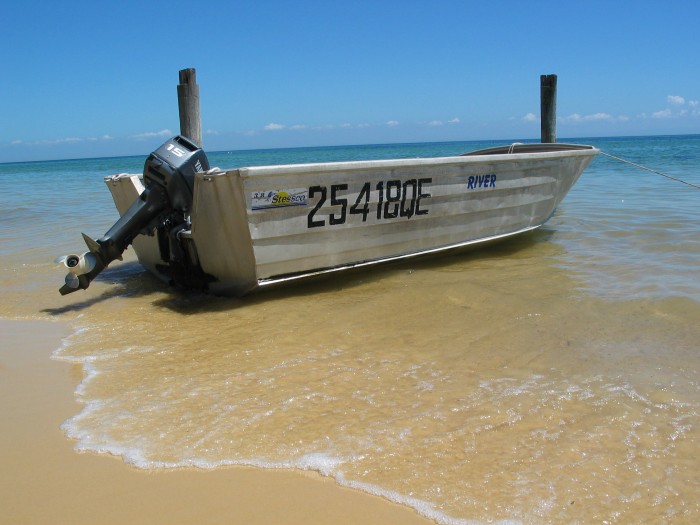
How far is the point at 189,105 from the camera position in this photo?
21.9 feet

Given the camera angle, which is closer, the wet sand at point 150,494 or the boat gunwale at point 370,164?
the wet sand at point 150,494

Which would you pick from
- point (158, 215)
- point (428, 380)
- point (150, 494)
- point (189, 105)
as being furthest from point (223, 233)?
point (189, 105)

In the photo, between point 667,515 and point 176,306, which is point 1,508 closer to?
point 667,515

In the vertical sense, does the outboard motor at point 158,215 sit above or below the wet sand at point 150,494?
above

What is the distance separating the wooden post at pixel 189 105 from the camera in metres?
6.63

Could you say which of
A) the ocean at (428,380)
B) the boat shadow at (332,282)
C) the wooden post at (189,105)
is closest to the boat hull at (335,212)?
the boat shadow at (332,282)

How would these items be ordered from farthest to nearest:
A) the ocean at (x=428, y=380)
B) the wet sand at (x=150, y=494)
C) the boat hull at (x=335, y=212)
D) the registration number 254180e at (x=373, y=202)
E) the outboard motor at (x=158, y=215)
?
the registration number 254180e at (x=373, y=202) < the outboard motor at (x=158, y=215) < the boat hull at (x=335, y=212) < the ocean at (x=428, y=380) < the wet sand at (x=150, y=494)

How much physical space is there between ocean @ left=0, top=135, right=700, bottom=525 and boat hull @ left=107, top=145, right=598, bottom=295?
0.28m

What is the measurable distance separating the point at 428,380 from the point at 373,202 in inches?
86.5

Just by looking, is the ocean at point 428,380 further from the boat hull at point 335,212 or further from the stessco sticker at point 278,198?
the stessco sticker at point 278,198

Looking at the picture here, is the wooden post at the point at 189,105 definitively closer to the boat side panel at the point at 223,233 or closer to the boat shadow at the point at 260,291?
the boat shadow at the point at 260,291

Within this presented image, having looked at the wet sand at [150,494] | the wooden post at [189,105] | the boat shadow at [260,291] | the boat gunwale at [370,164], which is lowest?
the wet sand at [150,494]

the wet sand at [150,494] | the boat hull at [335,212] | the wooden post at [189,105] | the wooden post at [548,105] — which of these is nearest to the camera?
the wet sand at [150,494]

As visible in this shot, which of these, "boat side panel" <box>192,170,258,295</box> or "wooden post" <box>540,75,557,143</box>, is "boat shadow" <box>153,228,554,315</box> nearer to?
"boat side panel" <box>192,170,258,295</box>
